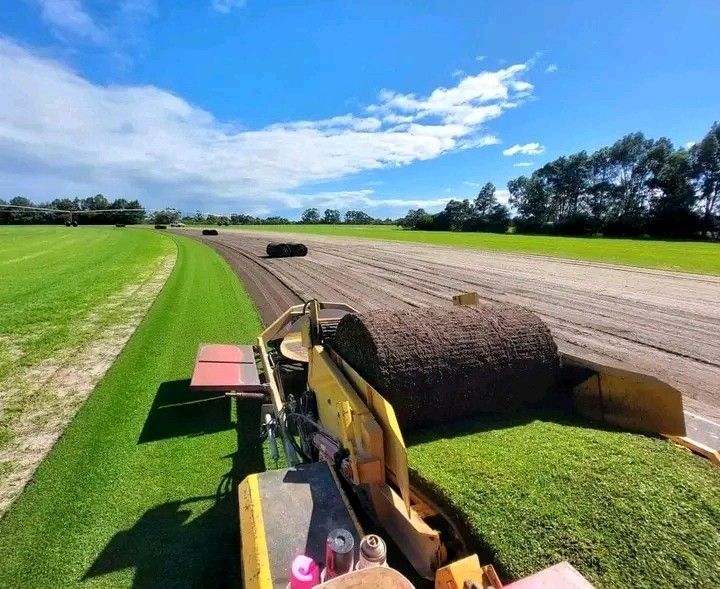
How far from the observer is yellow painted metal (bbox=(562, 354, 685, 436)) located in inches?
133

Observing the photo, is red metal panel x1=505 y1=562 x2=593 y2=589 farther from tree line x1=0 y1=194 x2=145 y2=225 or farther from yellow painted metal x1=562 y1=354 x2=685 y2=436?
tree line x1=0 y1=194 x2=145 y2=225

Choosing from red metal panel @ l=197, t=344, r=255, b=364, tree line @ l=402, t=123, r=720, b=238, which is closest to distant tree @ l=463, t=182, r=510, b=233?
tree line @ l=402, t=123, r=720, b=238

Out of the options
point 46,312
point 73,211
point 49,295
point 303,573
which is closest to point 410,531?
point 303,573

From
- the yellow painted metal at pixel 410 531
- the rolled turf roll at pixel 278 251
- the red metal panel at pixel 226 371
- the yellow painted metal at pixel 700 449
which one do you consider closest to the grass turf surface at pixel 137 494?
the red metal panel at pixel 226 371

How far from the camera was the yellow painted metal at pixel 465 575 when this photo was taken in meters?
2.04

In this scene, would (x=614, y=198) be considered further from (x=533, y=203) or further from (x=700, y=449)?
(x=700, y=449)

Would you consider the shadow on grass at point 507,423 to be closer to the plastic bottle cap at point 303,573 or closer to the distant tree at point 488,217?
the plastic bottle cap at point 303,573

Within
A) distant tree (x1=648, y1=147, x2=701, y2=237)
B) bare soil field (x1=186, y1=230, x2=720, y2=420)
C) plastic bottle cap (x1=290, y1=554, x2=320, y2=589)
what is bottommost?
bare soil field (x1=186, y1=230, x2=720, y2=420)

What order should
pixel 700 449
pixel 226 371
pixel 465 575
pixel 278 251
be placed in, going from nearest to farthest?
pixel 465 575
pixel 700 449
pixel 226 371
pixel 278 251

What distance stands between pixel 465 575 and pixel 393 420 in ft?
2.90

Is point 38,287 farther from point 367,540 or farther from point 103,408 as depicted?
point 367,540

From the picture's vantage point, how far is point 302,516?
2.48m

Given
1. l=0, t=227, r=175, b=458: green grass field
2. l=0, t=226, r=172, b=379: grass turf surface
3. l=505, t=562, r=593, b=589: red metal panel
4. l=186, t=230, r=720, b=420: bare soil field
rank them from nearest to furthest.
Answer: l=505, t=562, r=593, b=589: red metal panel < l=0, t=227, r=175, b=458: green grass field < l=186, t=230, r=720, b=420: bare soil field < l=0, t=226, r=172, b=379: grass turf surface

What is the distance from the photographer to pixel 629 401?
358cm
